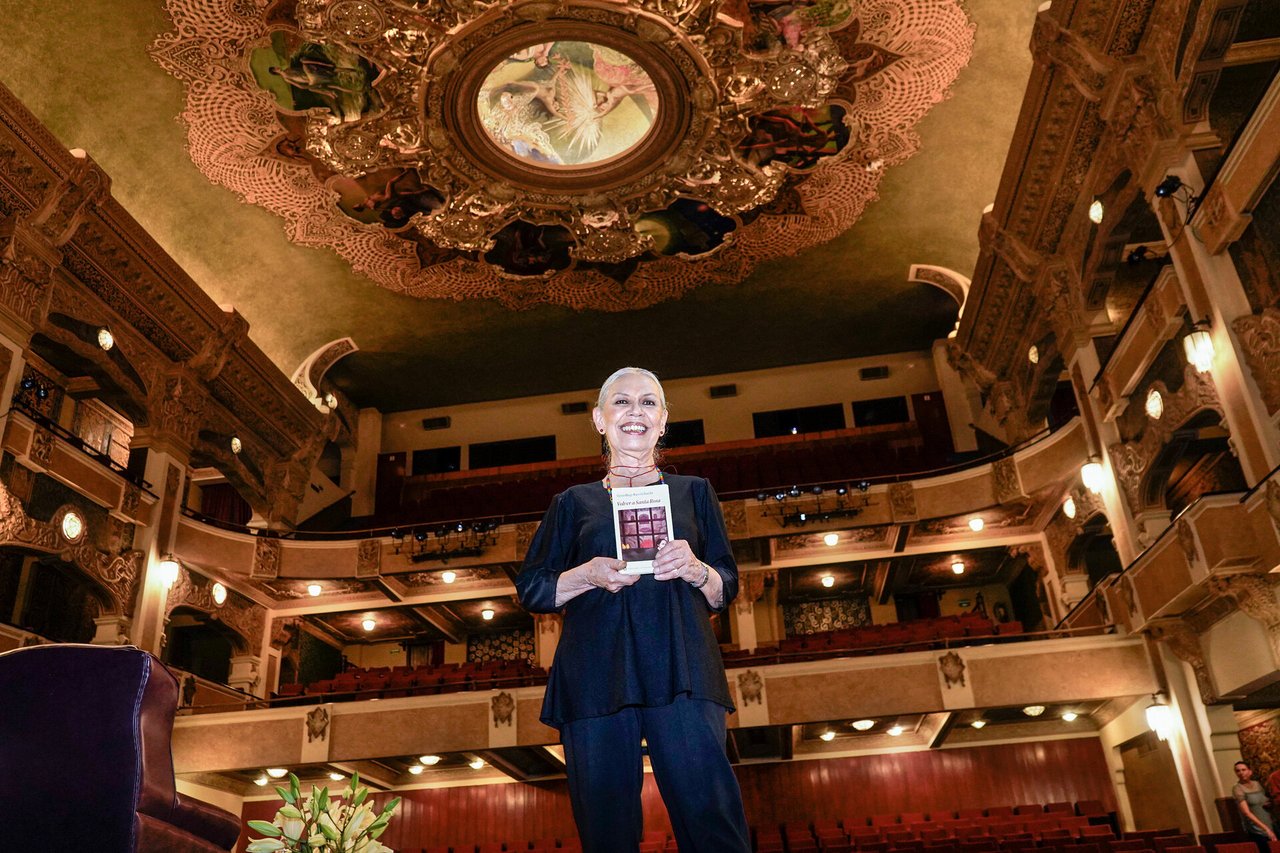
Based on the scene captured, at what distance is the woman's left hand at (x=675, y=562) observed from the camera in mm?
2045

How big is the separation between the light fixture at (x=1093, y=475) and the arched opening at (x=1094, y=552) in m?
1.00

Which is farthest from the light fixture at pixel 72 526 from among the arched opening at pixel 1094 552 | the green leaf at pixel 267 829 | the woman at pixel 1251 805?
the arched opening at pixel 1094 552

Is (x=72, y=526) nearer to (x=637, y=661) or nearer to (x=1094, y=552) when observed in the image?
(x=637, y=661)

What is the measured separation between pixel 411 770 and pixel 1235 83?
566 inches

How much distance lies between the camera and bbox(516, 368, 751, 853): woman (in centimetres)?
194

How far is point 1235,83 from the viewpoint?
10.4 m

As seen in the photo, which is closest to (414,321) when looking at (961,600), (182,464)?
(182,464)

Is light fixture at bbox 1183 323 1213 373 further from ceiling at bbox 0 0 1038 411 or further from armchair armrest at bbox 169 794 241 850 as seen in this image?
armchair armrest at bbox 169 794 241 850

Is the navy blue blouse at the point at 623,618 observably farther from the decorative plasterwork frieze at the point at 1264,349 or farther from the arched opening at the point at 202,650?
the arched opening at the point at 202,650

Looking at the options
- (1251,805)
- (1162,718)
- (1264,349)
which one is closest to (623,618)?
(1264,349)

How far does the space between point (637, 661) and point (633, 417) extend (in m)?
0.58

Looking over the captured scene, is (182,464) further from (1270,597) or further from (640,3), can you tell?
(1270,597)

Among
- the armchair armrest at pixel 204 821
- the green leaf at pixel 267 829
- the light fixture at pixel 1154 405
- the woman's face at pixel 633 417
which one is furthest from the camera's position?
the light fixture at pixel 1154 405

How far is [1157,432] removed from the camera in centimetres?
1141
